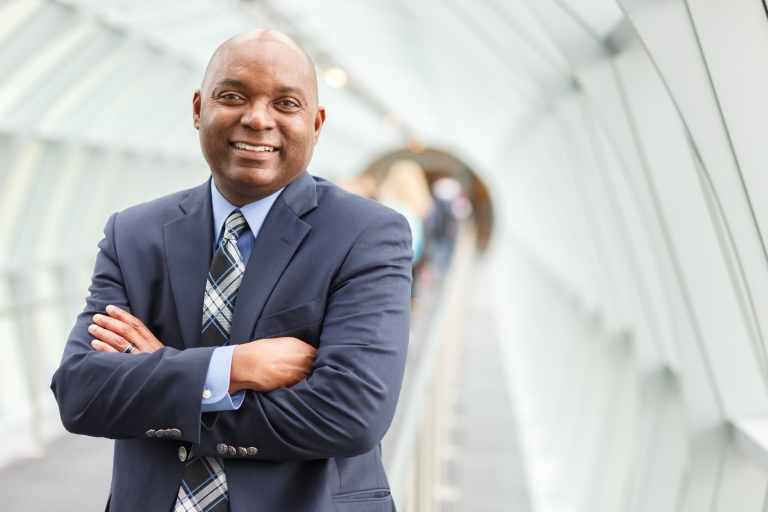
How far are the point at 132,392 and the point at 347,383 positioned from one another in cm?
50

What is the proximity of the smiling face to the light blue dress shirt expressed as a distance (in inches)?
2.9

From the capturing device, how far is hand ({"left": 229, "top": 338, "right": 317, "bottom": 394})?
6.52 feet

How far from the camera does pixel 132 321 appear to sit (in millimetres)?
2137

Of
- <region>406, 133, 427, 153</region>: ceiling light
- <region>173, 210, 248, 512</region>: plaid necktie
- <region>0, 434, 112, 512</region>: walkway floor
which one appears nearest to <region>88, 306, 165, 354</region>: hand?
<region>173, 210, 248, 512</region>: plaid necktie

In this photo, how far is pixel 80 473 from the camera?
6.54 metres

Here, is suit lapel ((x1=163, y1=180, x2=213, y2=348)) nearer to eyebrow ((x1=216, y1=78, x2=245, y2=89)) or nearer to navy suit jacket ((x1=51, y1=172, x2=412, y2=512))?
navy suit jacket ((x1=51, y1=172, x2=412, y2=512))

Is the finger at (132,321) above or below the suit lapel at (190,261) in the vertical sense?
below

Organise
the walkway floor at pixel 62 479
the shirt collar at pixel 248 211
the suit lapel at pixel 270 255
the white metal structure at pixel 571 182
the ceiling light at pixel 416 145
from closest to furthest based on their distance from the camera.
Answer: the suit lapel at pixel 270 255
the shirt collar at pixel 248 211
the white metal structure at pixel 571 182
the walkway floor at pixel 62 479
the ceiling light at pixel 416 145

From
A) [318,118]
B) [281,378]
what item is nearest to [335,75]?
[318,118]

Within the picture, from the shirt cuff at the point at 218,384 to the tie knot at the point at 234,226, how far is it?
30 centimetres

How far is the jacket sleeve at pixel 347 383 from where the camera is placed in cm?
198

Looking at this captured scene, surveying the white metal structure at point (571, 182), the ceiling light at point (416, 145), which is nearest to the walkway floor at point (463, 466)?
the white metal structure at point (571, 182)

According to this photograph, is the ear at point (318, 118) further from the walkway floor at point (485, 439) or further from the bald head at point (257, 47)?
the walkway floor at point (485, 439)

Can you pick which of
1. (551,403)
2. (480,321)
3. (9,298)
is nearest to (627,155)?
(551,403)
